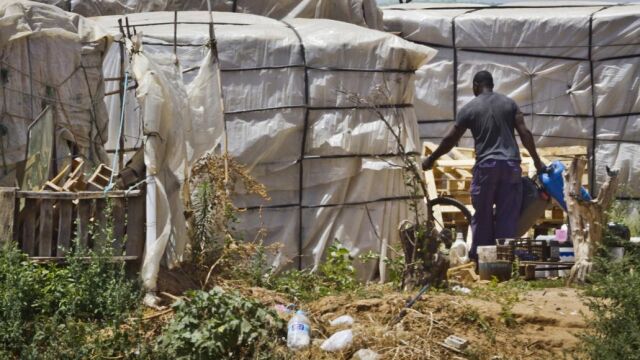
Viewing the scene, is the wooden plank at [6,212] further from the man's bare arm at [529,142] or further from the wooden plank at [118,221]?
the man's bare arm at [529,142]

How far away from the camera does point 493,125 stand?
10883mm

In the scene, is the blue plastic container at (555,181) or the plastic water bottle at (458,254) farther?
the plastic water bottle at (458,254)

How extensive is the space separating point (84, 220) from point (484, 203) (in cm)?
354

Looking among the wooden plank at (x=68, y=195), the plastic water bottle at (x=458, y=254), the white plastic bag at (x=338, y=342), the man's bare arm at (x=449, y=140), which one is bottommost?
the white plastic bag at (x=338, y=342)

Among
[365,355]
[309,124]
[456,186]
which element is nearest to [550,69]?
[456,186]

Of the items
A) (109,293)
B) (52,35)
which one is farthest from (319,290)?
(52,35)

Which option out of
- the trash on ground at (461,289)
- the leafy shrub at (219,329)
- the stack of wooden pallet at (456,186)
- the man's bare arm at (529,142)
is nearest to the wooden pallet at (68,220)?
the leafy shrub at (219,329)

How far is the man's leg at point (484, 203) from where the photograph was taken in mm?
10820

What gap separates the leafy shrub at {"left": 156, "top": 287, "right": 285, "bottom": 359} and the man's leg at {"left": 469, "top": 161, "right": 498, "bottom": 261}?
314cm

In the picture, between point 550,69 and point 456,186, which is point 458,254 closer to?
point 456,186

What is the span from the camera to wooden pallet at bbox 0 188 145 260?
347 inches

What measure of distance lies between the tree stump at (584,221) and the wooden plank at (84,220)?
11.4 feet

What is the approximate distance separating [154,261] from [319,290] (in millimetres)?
1524

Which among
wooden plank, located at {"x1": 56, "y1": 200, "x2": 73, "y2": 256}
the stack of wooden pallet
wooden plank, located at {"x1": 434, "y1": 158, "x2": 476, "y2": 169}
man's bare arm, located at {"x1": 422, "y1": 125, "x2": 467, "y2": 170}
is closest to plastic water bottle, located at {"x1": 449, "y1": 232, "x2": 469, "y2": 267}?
man's bare arm, located at {"x1": 422, "y1": 125, "x2": 467, "y2": 170}
